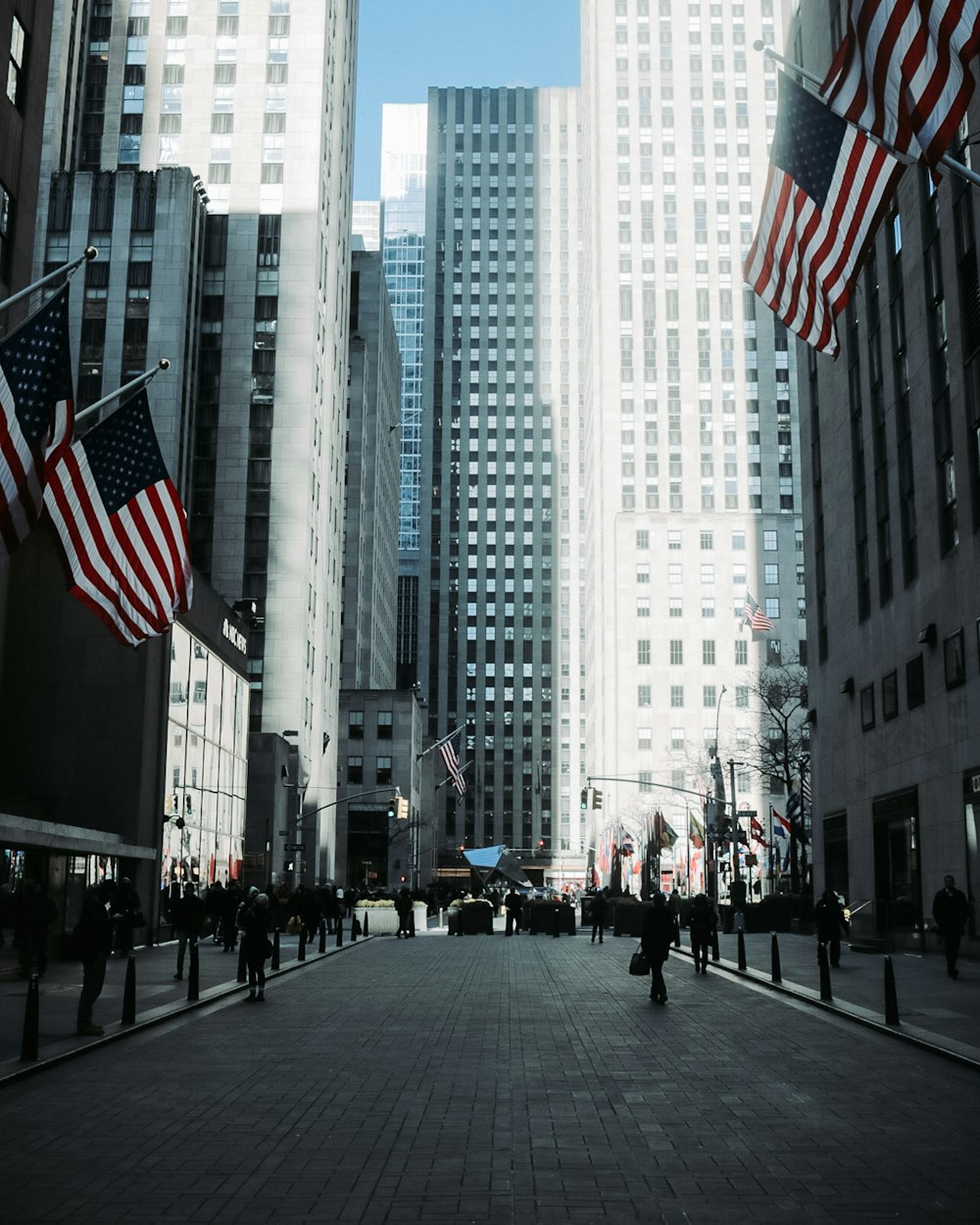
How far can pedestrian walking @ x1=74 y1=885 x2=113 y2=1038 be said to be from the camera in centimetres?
1683

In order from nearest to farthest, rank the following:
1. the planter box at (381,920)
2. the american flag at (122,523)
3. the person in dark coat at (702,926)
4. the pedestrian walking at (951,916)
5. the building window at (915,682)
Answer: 1. the american flag at (122,523)
2. the pedestrian walking at (951,916)
3. the person in dark coat at (702,926)
4. the building window at (915,682)
5. the planter box at (381,920)

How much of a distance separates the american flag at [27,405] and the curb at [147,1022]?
203 inches

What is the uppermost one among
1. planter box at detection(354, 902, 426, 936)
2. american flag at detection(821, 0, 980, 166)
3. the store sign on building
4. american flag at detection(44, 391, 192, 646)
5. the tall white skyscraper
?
the tall white skyscraper

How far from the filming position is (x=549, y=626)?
189125 millimetres

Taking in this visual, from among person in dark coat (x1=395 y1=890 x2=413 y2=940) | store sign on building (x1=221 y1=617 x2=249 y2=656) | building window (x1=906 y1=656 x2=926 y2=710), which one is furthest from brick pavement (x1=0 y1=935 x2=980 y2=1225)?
store sign on building (x1=221 y1=617 x2=249 y2=656)

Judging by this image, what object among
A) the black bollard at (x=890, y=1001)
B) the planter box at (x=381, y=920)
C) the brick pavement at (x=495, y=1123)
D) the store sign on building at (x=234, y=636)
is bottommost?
the brick pavement at (x=495, y=1123)

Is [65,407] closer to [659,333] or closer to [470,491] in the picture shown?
[659,333]

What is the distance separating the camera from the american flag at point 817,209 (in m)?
14.6

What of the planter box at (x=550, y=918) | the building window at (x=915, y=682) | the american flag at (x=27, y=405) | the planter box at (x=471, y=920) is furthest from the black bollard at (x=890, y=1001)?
the planter box at (x=550, y=918)

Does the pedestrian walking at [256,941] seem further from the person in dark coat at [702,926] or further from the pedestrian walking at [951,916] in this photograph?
the pedestrian walking at [951,916]

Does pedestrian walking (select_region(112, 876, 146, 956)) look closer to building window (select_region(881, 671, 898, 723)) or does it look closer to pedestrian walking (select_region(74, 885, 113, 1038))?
pedestrian walking (select_region(74, 885, 113, 1038))

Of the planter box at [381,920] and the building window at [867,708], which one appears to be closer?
the building window at [867,708]

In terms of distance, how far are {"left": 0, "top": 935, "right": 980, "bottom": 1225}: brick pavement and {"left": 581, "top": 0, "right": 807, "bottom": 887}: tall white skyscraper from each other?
111609 millimetres

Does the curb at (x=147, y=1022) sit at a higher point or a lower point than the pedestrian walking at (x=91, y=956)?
lower
